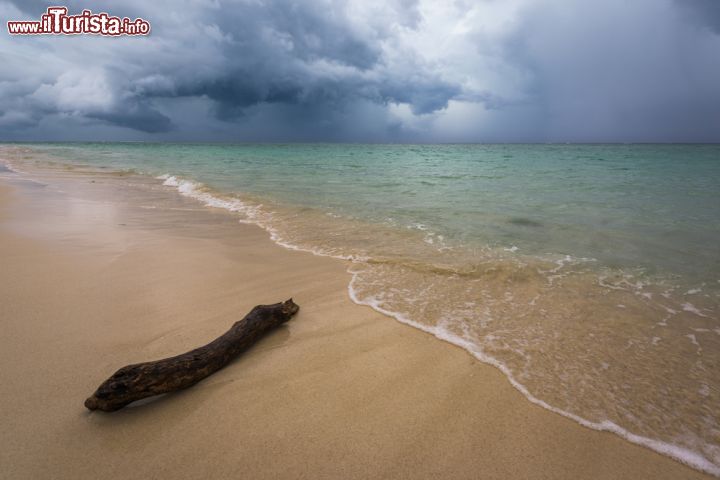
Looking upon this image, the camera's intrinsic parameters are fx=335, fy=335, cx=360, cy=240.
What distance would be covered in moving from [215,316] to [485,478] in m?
3.12

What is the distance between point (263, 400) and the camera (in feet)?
8.78

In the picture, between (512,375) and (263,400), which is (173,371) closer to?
(263,400)

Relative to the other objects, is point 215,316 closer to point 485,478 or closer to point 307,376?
point 307,376

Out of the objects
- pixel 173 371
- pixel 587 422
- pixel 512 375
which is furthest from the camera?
pixel 512 375

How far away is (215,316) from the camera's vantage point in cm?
391

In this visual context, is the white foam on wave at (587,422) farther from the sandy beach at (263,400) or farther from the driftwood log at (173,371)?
the driftwood log at (173,371)

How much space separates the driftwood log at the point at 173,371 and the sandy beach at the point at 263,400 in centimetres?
9

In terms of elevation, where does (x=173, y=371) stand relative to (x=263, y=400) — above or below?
above

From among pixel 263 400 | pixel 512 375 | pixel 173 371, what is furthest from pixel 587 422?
pixel 173 371

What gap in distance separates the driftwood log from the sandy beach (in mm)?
90

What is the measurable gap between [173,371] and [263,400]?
749mm

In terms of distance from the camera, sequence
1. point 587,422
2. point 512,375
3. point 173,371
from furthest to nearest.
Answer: point 512,375
point 173,371
point 587,422

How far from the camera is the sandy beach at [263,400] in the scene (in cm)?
217

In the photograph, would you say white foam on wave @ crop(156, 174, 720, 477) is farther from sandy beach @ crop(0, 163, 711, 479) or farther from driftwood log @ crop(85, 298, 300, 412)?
driftwood log @ crop(85, 298, 300, 412)
